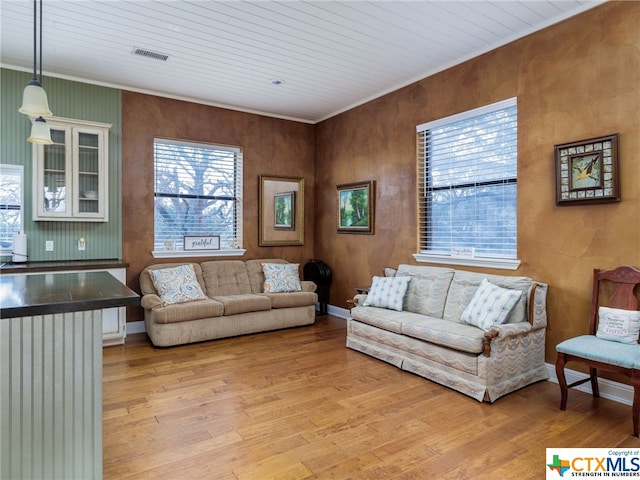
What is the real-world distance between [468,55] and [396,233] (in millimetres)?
2106

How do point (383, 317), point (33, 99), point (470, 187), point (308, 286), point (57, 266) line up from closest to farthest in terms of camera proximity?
point (33, 99), point (383, 317), point (57, 266), point (470, 187), point (308, 286)

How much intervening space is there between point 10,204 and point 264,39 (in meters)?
3.31

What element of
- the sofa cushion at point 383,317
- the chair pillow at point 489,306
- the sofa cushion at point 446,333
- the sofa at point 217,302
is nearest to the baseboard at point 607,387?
the chair pillow at point 489,306

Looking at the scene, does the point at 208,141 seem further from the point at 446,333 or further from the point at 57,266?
the point at 446,333

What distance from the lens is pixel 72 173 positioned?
176 inches

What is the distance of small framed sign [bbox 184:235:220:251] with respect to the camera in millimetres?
5465

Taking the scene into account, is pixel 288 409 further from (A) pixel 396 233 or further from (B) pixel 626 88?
(B) pixel 626 88

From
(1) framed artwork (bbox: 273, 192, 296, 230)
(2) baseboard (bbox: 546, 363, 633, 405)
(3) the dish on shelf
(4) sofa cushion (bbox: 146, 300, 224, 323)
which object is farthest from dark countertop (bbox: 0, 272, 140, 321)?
(1) framed artwork (bbox: 273, 192, 296, 230)

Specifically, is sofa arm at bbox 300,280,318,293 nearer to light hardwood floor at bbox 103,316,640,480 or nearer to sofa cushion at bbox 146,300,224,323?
sofa cushion at bbox 146,300,224,323

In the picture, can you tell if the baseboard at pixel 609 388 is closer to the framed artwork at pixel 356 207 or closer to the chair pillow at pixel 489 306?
the chair pillow at pixel 489 306

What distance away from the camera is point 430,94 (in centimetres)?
457

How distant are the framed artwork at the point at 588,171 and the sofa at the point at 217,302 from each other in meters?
3.26

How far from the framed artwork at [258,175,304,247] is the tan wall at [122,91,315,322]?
0.09m

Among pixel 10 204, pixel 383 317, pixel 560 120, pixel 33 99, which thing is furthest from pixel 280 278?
pixel 560 120
